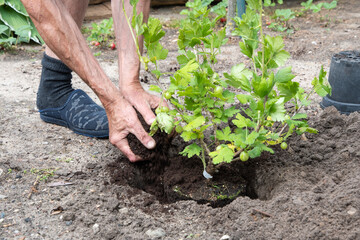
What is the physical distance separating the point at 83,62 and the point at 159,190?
72 cm

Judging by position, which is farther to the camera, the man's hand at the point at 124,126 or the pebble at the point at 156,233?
the man's hand at the point at 124,126

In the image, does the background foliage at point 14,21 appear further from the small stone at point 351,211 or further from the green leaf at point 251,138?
the small stone at point 351,211

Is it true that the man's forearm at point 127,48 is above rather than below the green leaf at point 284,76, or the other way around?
below

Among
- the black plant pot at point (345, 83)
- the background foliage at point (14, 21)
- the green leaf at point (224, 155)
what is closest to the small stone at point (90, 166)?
the green leaf at point (224, 155)

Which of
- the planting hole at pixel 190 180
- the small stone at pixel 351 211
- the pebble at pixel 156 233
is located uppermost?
the small stone at pixel 351 211

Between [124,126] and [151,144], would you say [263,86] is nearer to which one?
[151,144]

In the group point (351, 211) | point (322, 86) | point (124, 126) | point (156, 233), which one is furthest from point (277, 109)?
point (124, 126)

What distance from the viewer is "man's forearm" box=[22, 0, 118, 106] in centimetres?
204

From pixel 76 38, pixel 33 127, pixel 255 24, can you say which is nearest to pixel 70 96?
pixel 33 127

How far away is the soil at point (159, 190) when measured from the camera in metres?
1.57

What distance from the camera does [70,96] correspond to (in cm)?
282

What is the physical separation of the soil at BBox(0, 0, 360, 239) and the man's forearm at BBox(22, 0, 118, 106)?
408 mm

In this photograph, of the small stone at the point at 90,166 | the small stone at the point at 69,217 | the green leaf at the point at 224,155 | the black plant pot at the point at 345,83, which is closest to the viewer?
the green leaf at the point at 224,155

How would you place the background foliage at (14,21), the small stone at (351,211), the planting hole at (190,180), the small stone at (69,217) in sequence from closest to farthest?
the small stone at (351,211)
the small stone at (69,217)
the planting hole at (190,180)
the background foliage at (14,21)
